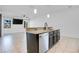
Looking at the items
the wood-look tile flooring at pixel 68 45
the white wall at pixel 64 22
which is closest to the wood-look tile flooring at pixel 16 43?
the white wall at pixel 64 22

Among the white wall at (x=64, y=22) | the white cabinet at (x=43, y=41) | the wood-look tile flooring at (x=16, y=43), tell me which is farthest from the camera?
the white cabinet at (x=43, y=41)

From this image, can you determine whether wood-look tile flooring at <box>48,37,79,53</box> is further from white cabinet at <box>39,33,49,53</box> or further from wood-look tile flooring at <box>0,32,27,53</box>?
white cabinet at <box>39,33,49,53</box>

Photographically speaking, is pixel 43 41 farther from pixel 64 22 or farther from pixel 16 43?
pixel 64 22

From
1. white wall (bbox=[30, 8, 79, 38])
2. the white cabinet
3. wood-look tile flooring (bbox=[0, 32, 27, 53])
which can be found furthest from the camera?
the white cabinet

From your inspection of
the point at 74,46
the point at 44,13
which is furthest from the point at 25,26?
the point at 74,46

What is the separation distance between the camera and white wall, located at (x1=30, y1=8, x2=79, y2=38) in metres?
1.57

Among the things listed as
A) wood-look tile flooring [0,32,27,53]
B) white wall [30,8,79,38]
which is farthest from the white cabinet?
white wall [30,8,79,38]

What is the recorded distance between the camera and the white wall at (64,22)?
157 cm

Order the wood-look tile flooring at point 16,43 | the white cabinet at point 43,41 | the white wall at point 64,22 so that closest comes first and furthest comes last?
1. the white wall at point 64,22
2. the wood-look tile flooring at point 16,43
3. the white cabinet at point 43,41

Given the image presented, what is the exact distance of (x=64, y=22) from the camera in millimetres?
1648

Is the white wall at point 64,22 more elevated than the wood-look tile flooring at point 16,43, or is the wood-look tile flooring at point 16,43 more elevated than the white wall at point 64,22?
→ the white wall at point 64,22

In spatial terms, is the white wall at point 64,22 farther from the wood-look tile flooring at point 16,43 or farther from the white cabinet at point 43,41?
the white cabinet at point 43,41
